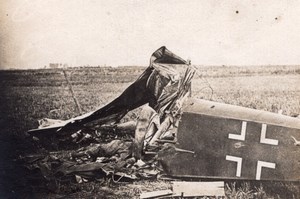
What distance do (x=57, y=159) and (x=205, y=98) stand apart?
175cm

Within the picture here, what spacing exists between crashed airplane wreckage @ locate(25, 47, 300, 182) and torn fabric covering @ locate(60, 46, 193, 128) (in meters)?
0.01

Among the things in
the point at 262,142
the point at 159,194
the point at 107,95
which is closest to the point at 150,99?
the point at 107,95

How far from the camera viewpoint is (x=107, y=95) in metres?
4.97

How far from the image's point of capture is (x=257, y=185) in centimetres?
461

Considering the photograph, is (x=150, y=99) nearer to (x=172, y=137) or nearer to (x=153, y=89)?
(x=153, y=89)

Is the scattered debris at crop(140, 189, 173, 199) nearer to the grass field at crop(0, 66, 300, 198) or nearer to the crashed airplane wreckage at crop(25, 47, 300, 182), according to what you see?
the grass field at crop(0, 66, 300, 198)

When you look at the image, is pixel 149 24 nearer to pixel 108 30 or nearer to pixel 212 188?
pixel 108 30

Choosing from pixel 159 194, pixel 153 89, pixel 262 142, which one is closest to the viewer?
pixel 262 142

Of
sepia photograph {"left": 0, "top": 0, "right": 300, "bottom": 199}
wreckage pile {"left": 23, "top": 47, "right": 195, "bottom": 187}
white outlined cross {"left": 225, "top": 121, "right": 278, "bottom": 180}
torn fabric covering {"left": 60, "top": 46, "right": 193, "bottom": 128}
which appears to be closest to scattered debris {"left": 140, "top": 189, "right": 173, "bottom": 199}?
sepia photograph {"left": 0, "top": 0, "right": 300, "bottom": 199}

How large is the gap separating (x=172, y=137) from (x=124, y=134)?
0.53 metres

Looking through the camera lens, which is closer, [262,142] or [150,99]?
[262,142]

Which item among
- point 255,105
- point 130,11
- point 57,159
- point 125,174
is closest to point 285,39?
point 255,105

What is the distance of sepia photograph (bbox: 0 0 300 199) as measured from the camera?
4605 millimetres

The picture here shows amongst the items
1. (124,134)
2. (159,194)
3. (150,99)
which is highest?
(150,99)
